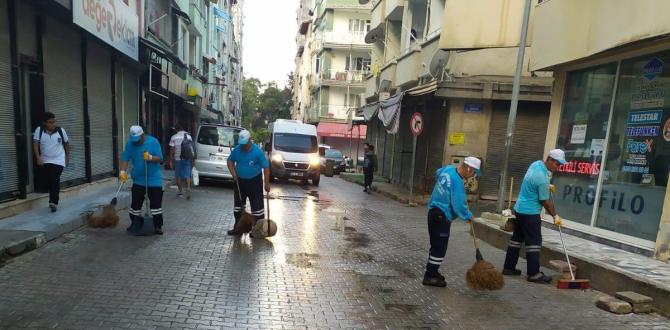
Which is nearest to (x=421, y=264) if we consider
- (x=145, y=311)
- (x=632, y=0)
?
(x=145, y=311)

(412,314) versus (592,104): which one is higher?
(592,104)

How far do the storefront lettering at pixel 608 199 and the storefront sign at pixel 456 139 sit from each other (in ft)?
17.0

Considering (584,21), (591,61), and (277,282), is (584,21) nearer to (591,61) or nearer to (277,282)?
(591,61)

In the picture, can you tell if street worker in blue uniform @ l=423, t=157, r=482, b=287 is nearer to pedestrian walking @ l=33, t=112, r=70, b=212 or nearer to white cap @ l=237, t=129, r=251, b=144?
white cap @ l=237, t=129, r=251, b=144

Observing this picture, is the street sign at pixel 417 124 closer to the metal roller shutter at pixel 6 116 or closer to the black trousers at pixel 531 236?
the black trousers at pixel 531 236

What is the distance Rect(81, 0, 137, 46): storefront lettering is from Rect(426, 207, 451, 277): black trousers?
7355 millimetres

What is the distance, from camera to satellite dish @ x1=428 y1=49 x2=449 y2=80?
13539mm

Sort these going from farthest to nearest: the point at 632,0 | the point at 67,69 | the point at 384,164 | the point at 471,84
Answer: the point at 384,164 < the point at 471,84 < the point at 67,69 < the point at 632,0

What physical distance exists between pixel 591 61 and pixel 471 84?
5.05 m

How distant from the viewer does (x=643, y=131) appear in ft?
21.9

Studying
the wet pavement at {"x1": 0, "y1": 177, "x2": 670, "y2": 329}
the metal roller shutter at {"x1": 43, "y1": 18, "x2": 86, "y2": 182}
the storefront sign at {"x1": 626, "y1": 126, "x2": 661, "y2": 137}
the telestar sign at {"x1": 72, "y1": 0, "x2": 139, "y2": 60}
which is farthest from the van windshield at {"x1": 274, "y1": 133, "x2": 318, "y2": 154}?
the storefront sign at {"x1": 626, "y1": 126, "x2": 661, "y2": 137}

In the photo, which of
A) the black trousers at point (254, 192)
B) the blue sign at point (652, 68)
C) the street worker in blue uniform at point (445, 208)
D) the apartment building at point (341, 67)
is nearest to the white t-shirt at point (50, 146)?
the black trousers at point (254, 192)

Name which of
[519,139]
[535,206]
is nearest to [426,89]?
[519,139]

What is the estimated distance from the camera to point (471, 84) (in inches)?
506
